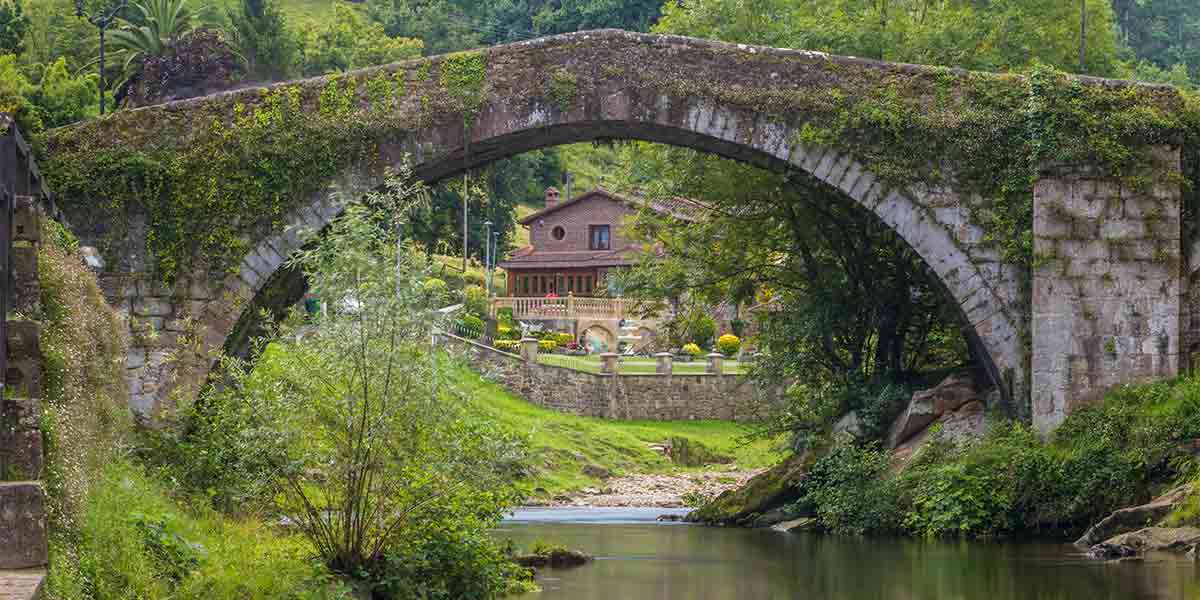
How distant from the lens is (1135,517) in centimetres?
1714

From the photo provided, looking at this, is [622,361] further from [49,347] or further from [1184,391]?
[49,347]

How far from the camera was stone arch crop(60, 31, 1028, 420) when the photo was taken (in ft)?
64.9

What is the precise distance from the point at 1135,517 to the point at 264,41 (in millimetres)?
44709

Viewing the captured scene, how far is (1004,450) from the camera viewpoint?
63.3ft

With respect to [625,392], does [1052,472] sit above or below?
below

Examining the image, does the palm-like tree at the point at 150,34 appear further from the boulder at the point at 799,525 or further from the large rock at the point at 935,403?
the large rock at the point at 935,403

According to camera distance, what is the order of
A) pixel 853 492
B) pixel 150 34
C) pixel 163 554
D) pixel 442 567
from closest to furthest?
pixel 163 554 → pixel 442 567 → pixel 853 492 → pixel 150 34

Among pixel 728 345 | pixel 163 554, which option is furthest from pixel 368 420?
pixel 728 345

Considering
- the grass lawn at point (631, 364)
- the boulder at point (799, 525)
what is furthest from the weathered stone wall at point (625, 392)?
the boulder at point (799, 525)

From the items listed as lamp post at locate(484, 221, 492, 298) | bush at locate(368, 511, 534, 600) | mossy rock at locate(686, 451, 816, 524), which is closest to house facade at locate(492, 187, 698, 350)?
lamp post at locate(484, 221, 492, 298)

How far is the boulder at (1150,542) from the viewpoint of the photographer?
15.9 m

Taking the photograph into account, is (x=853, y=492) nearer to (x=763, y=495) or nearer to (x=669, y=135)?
(x=763, y=495)

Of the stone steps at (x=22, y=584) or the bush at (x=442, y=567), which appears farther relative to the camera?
the bush at (x=442, y=567)

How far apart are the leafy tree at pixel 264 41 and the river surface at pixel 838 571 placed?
128ft
